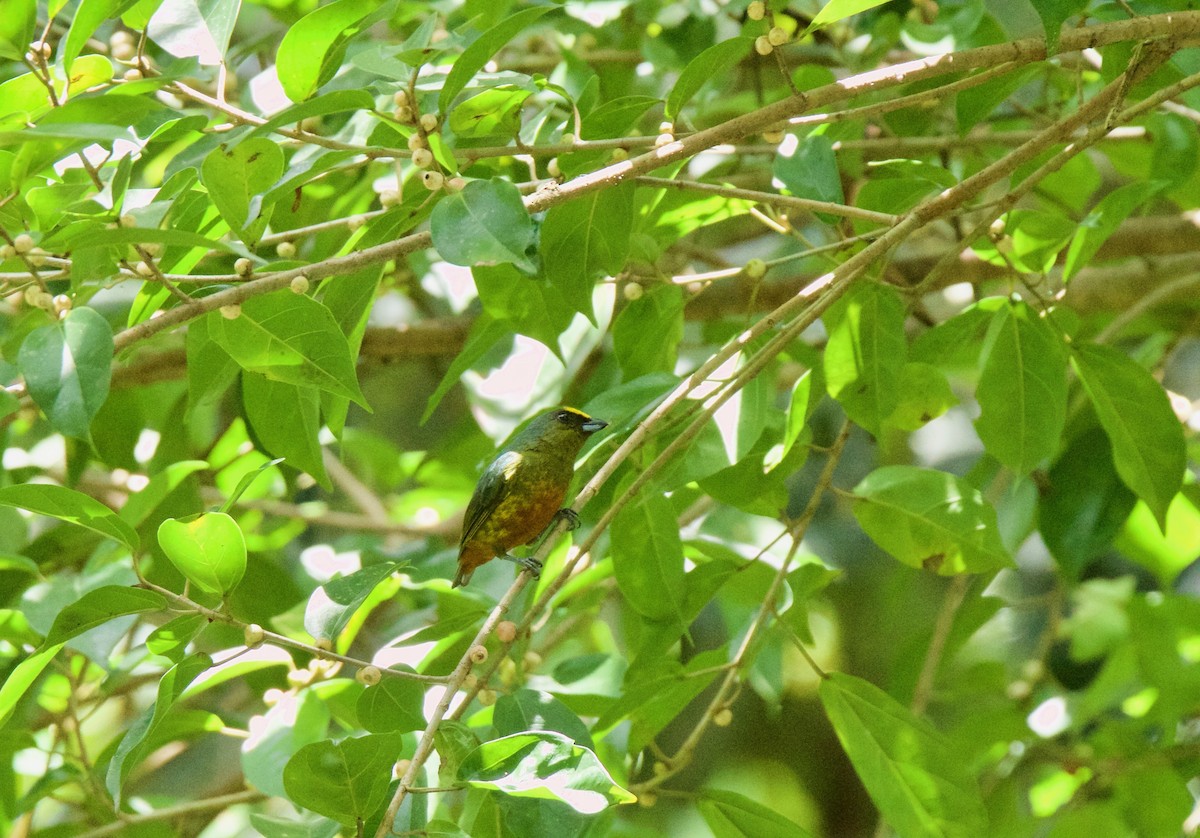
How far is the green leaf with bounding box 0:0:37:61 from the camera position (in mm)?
1575

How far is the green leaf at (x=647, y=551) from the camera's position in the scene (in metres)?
2.11

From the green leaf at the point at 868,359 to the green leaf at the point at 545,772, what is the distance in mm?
885

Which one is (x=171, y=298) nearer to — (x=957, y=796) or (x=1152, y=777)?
(x=957, y=796)

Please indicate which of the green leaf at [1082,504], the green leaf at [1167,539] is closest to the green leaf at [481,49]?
the green leaf at [1082,504]

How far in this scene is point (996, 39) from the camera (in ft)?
8.65

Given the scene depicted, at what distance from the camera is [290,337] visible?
1682mm

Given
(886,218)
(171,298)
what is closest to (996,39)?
(886,218)

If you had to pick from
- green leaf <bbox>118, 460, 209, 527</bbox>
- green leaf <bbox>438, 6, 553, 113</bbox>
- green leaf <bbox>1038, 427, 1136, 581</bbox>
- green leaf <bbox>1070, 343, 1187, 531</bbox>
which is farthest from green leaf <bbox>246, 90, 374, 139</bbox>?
green leaf <bbox>1038, 427, 1136, 581</bbox>

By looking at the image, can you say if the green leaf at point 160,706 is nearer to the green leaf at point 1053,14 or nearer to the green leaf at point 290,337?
the green leaf at point 290,337

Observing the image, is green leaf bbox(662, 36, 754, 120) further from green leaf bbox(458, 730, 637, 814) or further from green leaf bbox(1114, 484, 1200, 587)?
green leaf bbox(1114, 484, 1200, 587)

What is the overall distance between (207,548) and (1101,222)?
1.50m

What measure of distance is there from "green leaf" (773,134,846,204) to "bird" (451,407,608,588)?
2.66 feet

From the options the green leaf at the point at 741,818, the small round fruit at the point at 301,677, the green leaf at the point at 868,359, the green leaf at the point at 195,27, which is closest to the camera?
the green leaf at the point at 195,27

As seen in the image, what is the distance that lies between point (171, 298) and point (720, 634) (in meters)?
3.37
